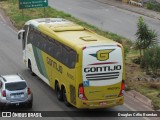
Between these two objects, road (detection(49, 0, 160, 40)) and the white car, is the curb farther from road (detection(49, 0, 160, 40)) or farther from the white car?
road (detection(49, 0, 160, 40))

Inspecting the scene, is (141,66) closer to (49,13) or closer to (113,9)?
(49,13)

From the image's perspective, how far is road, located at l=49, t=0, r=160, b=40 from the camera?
4453 centimetres

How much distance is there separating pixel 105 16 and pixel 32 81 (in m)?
25.1

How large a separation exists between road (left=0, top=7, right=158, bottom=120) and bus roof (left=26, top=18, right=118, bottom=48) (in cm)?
321

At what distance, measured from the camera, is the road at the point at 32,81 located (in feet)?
75.1

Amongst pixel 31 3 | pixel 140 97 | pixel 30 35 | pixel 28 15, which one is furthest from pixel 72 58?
pixel 28 15

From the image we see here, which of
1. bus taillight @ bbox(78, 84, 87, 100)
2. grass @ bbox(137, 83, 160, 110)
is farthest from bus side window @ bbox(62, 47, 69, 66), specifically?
grass @ bbox(137, 83, 160, 110)

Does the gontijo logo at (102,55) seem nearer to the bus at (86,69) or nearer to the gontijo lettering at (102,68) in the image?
the bus at (86,69)

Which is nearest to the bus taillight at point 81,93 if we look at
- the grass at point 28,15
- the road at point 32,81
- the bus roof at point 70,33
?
the road at point 32,81

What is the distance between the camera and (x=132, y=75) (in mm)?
27750

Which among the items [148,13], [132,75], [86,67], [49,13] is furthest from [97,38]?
[148,13]

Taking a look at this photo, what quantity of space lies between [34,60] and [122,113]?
25.7ft

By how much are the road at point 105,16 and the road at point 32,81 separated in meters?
9.44

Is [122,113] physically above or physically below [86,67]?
below
